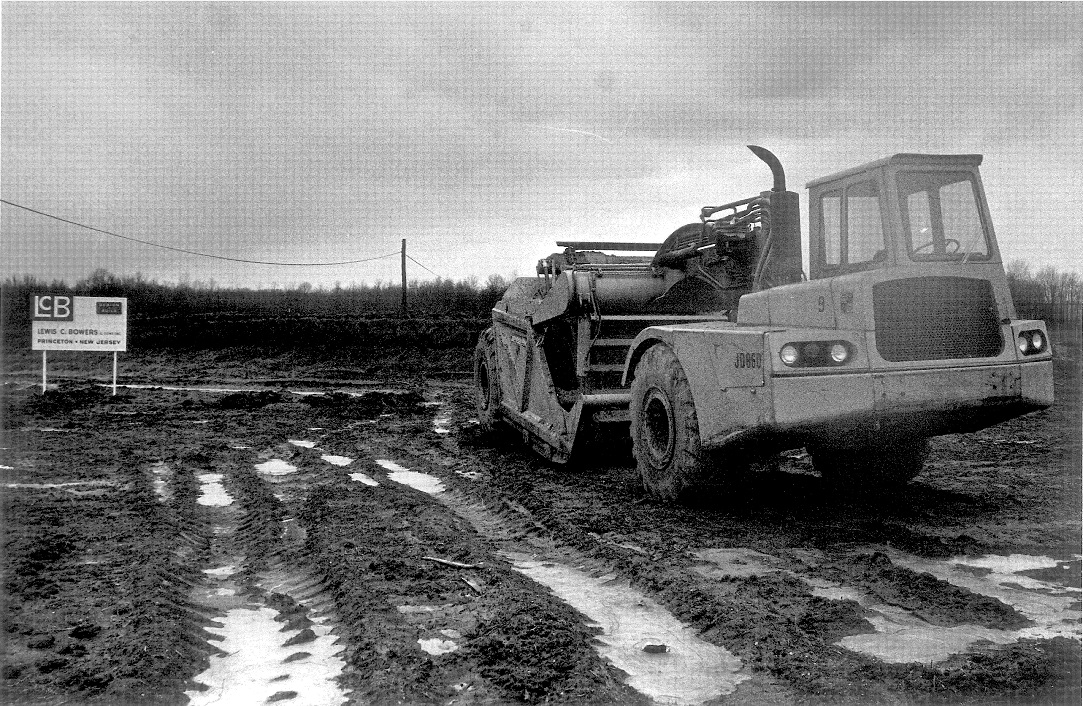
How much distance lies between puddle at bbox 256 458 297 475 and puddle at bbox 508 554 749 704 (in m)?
4.81

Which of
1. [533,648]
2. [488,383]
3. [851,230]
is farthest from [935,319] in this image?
[488,383]

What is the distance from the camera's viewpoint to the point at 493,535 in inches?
248

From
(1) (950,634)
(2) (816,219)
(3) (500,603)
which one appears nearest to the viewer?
(1) (950,634)

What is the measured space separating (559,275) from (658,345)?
2.37 meters

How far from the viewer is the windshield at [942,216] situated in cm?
572

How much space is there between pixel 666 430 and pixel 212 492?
4.27 meters

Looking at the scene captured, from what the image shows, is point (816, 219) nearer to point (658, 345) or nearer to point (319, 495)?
point (658, 345)

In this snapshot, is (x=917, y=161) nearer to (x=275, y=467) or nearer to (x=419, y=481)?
(x=419, y=481)

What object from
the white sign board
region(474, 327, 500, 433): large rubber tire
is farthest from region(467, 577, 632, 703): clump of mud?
the white sign board

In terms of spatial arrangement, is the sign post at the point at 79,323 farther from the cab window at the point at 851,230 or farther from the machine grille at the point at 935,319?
the machine grille at the point at 935,319

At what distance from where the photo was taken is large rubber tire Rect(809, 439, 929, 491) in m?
7.26

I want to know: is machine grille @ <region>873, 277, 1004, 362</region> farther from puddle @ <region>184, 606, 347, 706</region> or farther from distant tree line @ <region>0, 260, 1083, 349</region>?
distant tree line @ <region>0, 260, 1083, 349</region>

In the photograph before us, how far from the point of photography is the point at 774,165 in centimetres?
669

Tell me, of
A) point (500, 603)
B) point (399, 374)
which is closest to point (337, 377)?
point (399, 374)
